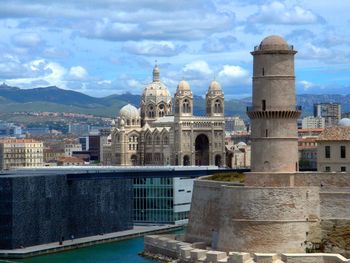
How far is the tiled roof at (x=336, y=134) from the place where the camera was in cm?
7269

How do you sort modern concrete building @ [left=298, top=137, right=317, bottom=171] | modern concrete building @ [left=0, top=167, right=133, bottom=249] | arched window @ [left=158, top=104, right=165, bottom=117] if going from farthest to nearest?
arched window @ [left=158, top=104, right=165, bottom=117] → modern concrete building @ [left=298, top=137, right=317, bottom=171] → modern concrete building @ [left=0, top=167, right=133, bottom=249]

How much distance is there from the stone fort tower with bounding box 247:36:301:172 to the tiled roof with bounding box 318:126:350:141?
995 cm

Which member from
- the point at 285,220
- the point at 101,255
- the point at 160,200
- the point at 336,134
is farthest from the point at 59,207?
the point at 285,220

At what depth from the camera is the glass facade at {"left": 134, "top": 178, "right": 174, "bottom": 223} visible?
330 ft

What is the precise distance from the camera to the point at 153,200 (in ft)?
332

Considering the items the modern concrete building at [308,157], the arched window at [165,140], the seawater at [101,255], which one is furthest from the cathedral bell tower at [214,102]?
the seawater at [101,255]

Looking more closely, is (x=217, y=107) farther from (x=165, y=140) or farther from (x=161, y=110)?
(x=161, y=110)

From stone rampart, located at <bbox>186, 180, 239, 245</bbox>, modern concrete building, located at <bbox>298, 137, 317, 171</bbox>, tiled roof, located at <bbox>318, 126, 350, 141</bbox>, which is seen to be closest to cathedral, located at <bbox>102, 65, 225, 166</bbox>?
modern concrete building, located at <bbox>298, 137, 317, 171</bbox>

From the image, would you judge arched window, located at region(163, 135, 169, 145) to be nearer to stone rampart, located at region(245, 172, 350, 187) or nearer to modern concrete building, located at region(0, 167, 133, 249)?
modern concrete building, located at region(0, 167, 133, 249)

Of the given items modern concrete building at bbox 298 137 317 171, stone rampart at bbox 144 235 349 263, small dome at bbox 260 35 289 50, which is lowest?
stone rampart at bbox 144 235 349 263

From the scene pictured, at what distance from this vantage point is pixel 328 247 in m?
59.4

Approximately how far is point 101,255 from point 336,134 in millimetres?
19124

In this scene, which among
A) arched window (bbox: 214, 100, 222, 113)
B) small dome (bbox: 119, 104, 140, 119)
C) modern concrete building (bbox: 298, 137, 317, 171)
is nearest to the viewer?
modern concrete building (bbox: 298, 137, 317, 171)

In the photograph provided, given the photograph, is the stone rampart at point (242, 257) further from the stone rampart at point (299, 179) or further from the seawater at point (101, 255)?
the seawater at point (101, 255)
